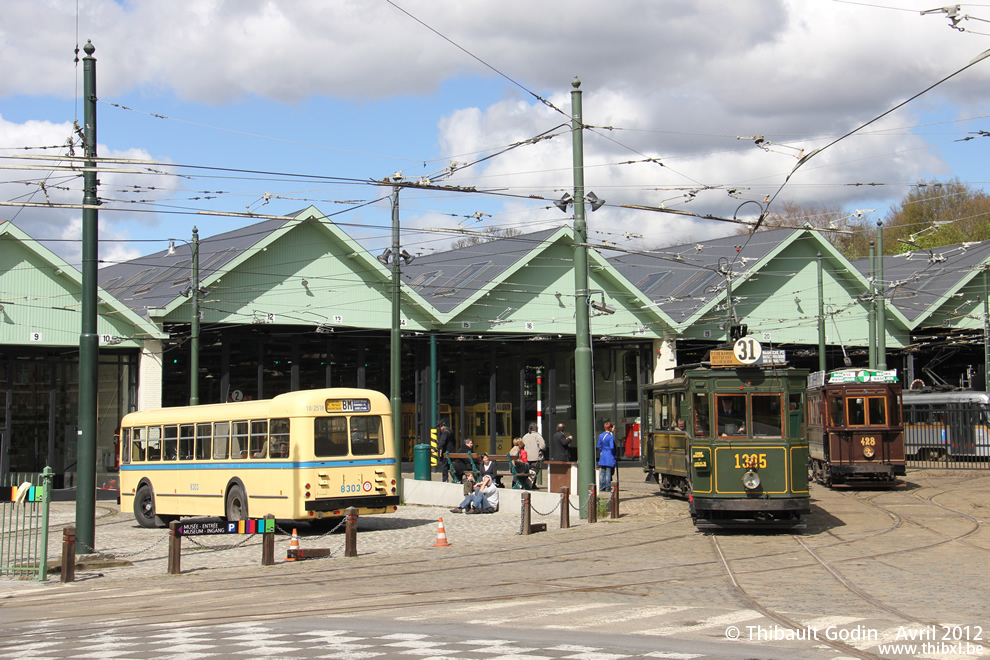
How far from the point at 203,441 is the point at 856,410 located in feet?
52.1

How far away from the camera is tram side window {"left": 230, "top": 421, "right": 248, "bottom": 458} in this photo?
2077cm

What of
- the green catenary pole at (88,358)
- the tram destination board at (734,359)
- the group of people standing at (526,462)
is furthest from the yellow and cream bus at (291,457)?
the tram destination board at (734,359)

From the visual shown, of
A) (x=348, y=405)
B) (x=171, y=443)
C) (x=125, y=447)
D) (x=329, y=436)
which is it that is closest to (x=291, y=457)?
(x=329, y=436)

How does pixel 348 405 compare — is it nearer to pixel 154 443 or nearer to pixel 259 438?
pixel 259 438

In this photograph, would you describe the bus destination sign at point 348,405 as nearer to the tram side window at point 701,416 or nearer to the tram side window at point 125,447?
the tram side window at point 701,416

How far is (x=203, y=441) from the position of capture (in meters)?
22.0

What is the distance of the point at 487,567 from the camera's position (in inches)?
596

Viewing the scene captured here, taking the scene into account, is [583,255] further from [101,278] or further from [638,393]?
[101,278]

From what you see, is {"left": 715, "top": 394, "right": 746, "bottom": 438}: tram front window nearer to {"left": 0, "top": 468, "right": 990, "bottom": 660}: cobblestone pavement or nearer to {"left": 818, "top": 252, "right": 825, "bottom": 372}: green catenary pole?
{"left": 0, "top": 468, "right": 990, "bottom": 660}: cobblestone pavement

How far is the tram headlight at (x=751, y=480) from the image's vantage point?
17641mm

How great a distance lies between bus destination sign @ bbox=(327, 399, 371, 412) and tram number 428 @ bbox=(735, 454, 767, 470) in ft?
22.8

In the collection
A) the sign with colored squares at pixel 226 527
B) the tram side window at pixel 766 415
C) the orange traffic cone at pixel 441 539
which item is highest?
the tram side window at pixel 766 415

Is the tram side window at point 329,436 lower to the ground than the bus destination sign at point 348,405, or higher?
lower

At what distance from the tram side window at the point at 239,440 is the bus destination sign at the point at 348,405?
1.96 m
